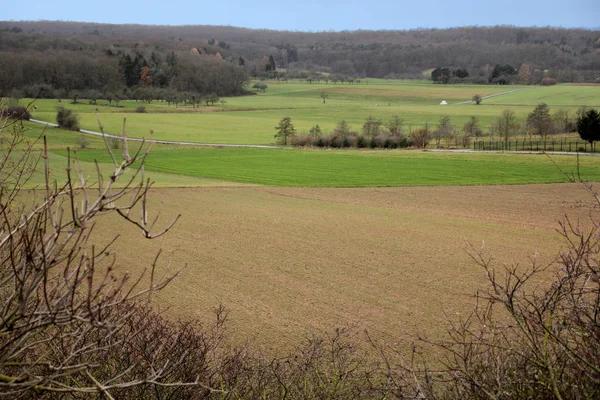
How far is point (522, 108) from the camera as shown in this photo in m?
111

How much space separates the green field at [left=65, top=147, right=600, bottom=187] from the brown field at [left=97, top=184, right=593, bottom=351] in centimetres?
477

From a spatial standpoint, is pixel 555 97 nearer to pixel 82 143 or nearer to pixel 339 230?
pixel 82 143

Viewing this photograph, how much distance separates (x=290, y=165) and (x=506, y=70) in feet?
420

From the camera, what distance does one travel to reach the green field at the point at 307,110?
293ft

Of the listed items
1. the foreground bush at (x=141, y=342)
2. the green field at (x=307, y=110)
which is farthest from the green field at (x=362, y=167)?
the foreground bush at (x=141, y=342)

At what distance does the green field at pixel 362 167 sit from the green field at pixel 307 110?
650 inches

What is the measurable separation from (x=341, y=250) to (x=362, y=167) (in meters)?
29.8

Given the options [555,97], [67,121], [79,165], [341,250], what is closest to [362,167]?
[79,165]

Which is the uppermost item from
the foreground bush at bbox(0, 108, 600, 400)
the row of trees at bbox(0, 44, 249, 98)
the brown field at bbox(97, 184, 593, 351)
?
the row of trees at bbox(0, 44, 249, 98)

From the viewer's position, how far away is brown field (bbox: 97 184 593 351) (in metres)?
17.9

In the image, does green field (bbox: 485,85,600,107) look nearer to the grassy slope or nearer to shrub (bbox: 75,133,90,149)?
the grassy slope

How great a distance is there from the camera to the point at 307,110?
121 m

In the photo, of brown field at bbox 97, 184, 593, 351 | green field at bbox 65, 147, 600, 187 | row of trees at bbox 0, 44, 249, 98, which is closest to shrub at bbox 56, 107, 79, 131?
row of trees at bbox 0, 44, 249, 98

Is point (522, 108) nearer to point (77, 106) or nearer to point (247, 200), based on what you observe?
point (77, 106)
